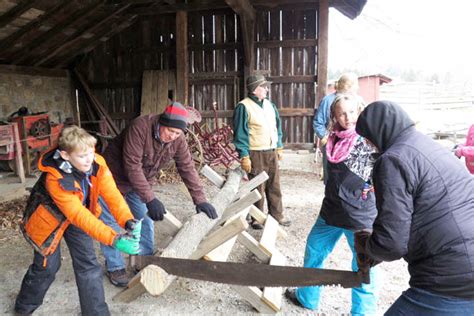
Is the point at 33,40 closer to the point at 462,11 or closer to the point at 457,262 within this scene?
the point at 457,262

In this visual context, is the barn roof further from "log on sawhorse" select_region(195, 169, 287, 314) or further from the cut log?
the cut log

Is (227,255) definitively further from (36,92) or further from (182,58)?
(36,92)

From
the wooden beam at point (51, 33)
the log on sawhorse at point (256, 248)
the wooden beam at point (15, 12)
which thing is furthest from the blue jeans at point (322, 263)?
the wooden beam at point (51, 33)

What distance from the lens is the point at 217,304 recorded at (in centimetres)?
304

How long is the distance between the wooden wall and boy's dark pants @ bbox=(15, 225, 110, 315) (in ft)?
20.2

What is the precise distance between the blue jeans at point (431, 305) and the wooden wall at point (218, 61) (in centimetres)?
667

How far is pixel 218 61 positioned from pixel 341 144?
6321 mm

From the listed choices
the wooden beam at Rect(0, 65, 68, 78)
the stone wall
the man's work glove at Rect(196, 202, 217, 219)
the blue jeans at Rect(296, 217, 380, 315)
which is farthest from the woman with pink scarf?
the wooden beam at Rect(0, 65, 68, 78)

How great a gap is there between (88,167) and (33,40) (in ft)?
20.7

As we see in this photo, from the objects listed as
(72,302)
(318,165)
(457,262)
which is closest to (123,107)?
(318,165)

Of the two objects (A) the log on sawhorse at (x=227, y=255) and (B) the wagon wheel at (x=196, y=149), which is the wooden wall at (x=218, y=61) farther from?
(A) the log on sawhorse at (x=227, y=255)

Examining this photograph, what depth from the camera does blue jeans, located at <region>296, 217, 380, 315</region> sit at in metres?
2.54

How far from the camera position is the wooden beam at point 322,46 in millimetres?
7629

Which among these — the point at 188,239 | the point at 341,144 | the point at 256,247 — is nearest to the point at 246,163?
the point at 256,247
